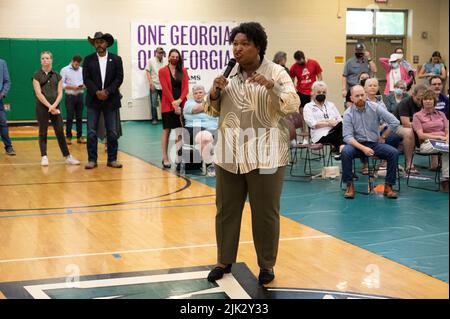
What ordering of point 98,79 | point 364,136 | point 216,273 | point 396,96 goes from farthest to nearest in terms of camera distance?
point 396,96 < point 98,79 < point 364,136 < point 216,273

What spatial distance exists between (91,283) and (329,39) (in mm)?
15406

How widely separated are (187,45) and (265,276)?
13760 mm

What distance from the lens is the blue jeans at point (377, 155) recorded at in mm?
7906

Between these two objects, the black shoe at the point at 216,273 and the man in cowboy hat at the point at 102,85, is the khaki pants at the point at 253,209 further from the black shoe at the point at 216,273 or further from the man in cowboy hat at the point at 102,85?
the man in cowboy hat at the point at 102,85

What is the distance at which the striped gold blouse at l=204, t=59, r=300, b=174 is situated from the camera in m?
4.60

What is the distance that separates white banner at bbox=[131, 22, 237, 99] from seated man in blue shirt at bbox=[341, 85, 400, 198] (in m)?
9.90

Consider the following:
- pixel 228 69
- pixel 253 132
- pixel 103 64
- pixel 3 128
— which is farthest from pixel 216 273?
pixel 3 128

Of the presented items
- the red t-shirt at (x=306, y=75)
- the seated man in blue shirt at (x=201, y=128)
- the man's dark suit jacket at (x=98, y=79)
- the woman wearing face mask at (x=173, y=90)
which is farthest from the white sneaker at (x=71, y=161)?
the red t-shirt at (x=306, y=75)

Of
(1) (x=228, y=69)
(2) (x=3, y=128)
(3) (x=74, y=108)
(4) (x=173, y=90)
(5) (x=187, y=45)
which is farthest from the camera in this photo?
(5) (x=187, y=45)

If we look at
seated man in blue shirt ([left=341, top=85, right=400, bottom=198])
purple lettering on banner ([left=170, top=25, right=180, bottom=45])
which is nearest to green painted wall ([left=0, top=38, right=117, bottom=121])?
purple lettering on banner ([left=170, top=25, right=180, bottom=45])

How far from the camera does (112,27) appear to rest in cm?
1734

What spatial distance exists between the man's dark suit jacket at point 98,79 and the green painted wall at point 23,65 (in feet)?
22.3

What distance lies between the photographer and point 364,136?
8.10 meters

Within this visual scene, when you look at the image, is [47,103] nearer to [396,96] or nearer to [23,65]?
[396,96]
